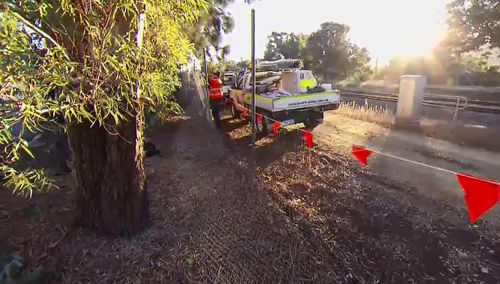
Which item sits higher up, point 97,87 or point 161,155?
point 97,87

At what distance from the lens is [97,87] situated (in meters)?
2.39

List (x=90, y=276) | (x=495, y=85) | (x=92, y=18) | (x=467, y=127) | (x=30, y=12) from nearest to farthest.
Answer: (x=30, y=12)
(x=92, y=18)
(x=90, y=276)
(x=467, y=127)
(x=495, y=85)

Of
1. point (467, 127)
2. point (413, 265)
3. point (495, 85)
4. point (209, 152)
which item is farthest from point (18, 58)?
point (495, 85)

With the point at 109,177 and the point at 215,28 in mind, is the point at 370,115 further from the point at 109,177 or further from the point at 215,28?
the point at 109,177

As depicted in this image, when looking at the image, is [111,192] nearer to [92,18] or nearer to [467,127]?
[92,18]

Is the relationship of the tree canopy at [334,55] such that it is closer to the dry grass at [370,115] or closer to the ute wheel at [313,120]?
the dry grass at [370,115]

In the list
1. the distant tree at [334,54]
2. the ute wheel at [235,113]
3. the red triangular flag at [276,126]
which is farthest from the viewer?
the distant tree at [334,54]

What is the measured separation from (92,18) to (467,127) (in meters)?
11.5

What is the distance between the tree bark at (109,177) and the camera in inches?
128

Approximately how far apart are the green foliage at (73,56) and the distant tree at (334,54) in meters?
37.8

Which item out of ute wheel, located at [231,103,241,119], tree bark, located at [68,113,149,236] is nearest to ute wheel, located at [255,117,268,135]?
ute wheel, located at [231,103,241,119]

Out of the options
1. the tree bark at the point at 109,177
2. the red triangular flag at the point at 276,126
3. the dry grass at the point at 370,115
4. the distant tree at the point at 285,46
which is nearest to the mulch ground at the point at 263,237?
the tree bark at the point at 109,177

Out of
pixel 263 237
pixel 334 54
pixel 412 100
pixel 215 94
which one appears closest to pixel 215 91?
pixel 215 94

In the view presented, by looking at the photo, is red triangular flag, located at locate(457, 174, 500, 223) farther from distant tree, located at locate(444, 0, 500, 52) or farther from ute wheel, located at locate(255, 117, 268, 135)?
distant tree, located at locate(444, 0, 500, 52)
